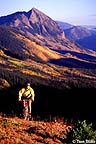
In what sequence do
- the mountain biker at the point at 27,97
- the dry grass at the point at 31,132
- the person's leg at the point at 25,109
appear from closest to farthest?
the dry grass at the point at 31,132
the person's leg at the point at 25,109
the mountain biker at the point at 27,97

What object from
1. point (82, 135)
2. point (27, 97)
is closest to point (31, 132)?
point (82, 135)

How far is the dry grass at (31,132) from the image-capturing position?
52.7 feet

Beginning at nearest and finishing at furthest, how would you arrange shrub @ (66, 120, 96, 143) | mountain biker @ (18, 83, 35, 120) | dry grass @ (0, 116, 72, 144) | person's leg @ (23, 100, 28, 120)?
shrub @ (66, 120, 96, 143) < dry grass @ (0, 116, 72, 144) < person's leg @ (23, 100, 28, 120) < mountain biker @ (18, 83, 35, 120)

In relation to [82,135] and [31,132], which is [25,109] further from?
[82,135]

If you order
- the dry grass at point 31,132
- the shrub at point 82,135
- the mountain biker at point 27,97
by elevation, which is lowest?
the dry grass at point 31,132

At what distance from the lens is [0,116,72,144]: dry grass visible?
52.7 ft

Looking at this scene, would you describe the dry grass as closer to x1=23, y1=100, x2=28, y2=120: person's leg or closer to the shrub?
the shrub

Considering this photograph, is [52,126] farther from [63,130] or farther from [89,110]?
[89,110]

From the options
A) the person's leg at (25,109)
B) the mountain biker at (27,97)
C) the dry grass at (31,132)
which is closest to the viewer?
the dry grass at (31,132)

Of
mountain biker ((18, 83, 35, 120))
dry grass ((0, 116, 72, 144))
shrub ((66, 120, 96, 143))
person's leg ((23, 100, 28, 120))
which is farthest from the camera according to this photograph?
mountain biker ((18, 83, 35, 120))

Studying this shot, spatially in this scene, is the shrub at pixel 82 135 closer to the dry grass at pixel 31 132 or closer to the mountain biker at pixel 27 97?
the dry grass at pixel 31 132

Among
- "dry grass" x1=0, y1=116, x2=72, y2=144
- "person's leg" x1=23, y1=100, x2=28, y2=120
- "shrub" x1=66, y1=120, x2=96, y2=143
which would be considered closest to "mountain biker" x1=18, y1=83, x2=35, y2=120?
"person's leg" x1=23, y1=100, x2=28, y2=120

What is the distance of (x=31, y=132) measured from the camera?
17859 millimetres

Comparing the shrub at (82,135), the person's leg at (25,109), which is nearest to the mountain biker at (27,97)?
the person's leg at (25,109)
